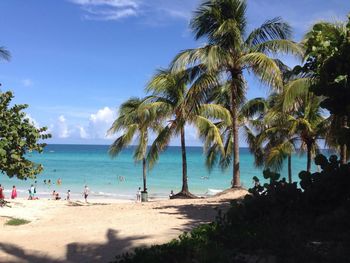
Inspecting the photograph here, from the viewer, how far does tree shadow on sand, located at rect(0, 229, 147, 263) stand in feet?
24.2

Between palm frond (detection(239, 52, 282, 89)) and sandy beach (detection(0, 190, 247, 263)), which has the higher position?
palm frond (detection(239, 52, 282, 89))

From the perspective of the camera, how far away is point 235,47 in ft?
51.8

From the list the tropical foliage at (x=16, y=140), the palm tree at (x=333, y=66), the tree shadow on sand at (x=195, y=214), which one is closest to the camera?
the palm tree at (x=333, y=66)

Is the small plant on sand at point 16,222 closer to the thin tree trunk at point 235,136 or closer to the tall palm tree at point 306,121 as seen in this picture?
the thin tree trunk at point 235,136

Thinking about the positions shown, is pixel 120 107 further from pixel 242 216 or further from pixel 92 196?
Answer: pixel 242 216

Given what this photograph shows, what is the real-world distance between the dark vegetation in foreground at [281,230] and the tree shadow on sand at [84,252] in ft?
3.37

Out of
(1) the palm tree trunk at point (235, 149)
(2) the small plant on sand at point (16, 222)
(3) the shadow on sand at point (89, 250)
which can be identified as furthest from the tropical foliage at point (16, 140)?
(1) the palm tree trunk at point (235, 149)

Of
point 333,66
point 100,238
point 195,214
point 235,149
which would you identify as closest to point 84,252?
point 100,238

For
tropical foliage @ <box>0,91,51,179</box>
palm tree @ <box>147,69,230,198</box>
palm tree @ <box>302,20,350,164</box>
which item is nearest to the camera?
palm tree @ <box>302,20,350,164</box>

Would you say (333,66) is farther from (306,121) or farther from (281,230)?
(306,121)

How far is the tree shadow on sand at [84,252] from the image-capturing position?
24.2 ft

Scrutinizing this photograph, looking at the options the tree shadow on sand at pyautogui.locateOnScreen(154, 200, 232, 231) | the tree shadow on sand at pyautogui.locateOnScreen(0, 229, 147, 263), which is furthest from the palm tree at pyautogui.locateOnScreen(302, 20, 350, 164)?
the tree shadow on sand at pyautogui.locateOnScreen(0, 229, 147, 263)

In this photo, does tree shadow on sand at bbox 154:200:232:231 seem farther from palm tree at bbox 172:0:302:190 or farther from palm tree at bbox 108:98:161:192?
palm tree at bbox 108:98:161:192

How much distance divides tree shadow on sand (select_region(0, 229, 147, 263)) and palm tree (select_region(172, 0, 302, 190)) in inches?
318
